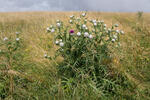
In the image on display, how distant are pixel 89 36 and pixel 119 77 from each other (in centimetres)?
66

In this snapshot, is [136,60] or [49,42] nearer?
[136,60]

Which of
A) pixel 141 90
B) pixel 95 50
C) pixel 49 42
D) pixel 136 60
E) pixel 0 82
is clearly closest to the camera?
pixel 141 90

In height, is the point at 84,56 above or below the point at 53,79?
above

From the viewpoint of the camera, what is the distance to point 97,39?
7.27 feet

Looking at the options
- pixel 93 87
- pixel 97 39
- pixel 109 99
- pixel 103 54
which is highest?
pixel 97 39

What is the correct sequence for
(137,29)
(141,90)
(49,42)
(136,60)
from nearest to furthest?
1. (141,90)
2. (136,60)
3. (49,42)
4. (137,29)

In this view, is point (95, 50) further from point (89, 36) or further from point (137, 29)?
point (137, 29)

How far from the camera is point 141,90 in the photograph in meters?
1.84

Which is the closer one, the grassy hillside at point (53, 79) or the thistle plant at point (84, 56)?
the grassy hillside at point (53, 79)

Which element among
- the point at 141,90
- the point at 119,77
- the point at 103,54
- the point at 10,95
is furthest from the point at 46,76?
the point at 141,90

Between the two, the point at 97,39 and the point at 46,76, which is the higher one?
the point at 97,39

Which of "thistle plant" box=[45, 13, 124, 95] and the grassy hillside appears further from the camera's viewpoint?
"thistle plant" box=[45, 13, 124, 95]

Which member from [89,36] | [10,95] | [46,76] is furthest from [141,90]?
[10,95]

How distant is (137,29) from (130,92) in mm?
2450
